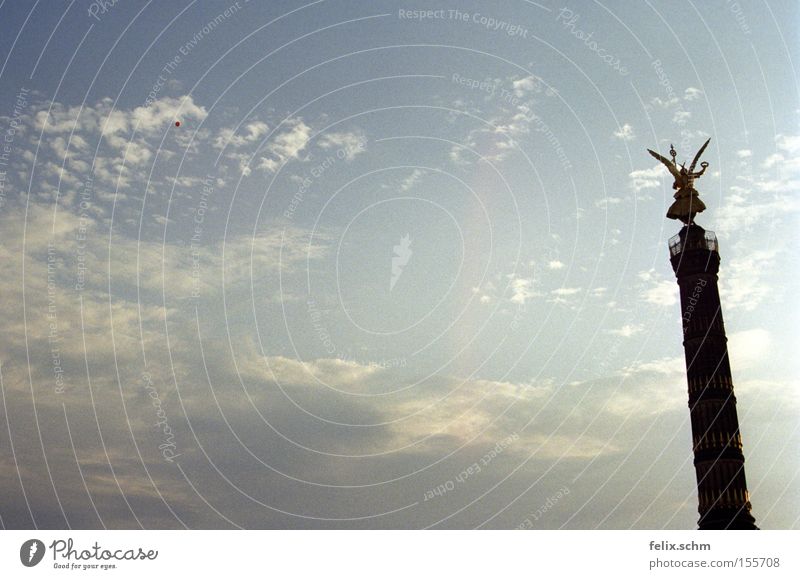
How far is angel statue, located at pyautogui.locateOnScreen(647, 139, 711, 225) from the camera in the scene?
52969 mm

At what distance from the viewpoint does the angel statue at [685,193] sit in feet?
174

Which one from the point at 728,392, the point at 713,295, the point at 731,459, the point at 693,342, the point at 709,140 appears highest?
the point at 709,140

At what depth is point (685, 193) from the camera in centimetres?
5334

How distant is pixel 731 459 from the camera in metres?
45.4
